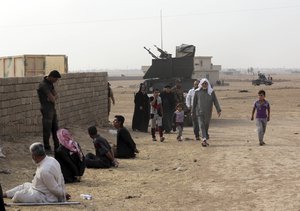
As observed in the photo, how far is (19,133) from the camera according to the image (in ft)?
39.3

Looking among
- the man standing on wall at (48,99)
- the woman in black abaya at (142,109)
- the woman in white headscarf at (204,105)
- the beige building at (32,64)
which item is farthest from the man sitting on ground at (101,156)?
the beige building at (32,64)

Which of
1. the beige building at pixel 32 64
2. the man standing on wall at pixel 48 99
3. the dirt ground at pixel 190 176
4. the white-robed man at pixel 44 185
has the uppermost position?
the beige building at pixel 32 64

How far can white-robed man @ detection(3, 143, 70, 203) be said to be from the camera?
272 inches

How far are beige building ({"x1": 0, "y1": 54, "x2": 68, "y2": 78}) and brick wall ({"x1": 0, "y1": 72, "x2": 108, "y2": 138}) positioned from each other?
9.50 ft

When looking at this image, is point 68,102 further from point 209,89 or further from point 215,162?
point 215,162

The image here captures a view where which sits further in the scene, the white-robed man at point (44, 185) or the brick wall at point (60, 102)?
the brick wall at point (60, 102)

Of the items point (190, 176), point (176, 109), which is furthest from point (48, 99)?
point (176, 109)

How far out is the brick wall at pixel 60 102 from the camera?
453 inches

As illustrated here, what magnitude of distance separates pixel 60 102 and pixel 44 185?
781 centimetres

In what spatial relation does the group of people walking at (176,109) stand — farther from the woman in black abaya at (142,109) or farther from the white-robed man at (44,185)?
the white-robed man at (44,185)

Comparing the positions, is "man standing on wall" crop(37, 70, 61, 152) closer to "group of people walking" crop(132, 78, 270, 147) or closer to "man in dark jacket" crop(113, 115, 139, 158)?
"man in dark jacket" crop(113, 115, 139, 158)

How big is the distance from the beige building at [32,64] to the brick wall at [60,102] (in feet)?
9.50

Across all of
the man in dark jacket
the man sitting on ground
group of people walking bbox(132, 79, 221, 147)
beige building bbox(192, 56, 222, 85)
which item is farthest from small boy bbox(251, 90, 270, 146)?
beige building bbox(192, 56, 222, 85)

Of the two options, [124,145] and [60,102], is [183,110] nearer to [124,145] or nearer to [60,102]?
[60,102]
